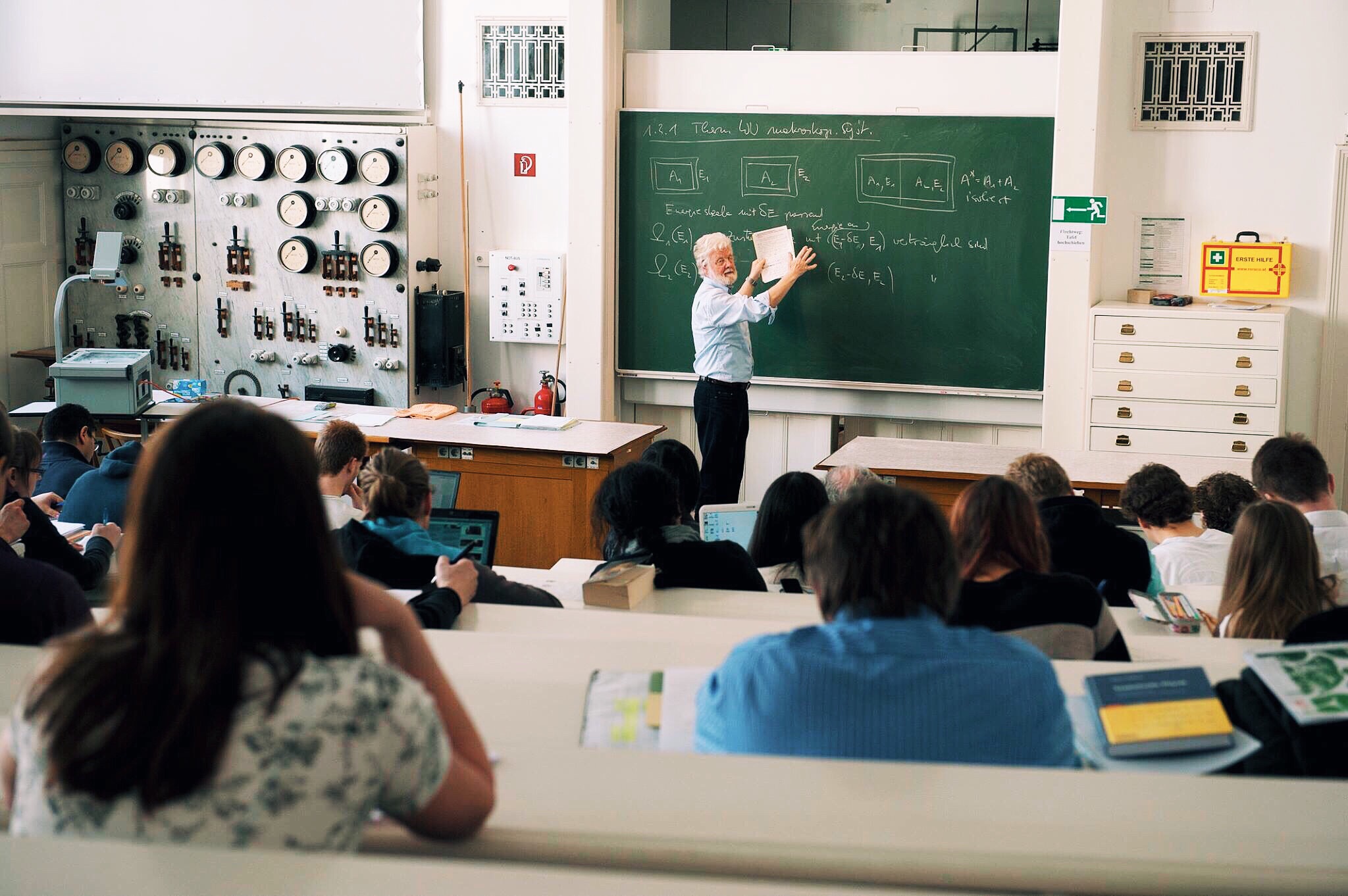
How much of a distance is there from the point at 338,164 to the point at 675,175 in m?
1.88

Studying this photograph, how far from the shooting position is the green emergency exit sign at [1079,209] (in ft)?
21.6

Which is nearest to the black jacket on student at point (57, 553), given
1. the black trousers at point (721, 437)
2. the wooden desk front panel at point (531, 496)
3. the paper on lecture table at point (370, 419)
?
the wooden desk front panel at point (531, 496)

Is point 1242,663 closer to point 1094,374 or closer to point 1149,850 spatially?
point 1149,850

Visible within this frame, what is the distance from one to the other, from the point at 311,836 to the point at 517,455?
4515 millimetres

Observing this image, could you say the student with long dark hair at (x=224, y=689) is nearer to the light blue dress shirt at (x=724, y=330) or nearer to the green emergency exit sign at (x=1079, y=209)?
the light blue dress shirt at (x=724, y=330)

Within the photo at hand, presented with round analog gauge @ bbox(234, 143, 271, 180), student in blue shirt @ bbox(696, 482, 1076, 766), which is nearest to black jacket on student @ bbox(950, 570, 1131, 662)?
student in blue shirt @ bbox(696, 482, 1076, 766)

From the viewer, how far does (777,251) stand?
7.01 m

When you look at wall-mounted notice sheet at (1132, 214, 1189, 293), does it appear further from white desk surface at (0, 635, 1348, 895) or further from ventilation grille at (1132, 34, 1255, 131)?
white desk surface at (0, 635, 1348, 895)

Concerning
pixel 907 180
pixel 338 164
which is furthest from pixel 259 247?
pixel 907 180

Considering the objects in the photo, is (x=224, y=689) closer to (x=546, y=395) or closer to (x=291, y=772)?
(x=291, y=772)

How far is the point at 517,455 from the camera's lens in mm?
5895

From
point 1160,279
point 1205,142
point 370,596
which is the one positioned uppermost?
point 1205,142

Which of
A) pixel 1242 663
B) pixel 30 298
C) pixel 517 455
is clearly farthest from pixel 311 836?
pixel 30 298

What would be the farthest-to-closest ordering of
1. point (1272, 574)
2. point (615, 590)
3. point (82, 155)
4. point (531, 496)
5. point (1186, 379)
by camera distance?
point (82, 155) → point (1186, 379) → point (531, 496) → point (615, 590) → point (1272, 574)
